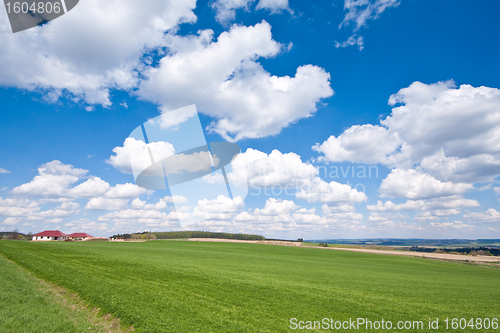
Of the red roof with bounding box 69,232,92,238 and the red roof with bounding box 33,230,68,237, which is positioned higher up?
the red roof with bounding box 33,230,68,237

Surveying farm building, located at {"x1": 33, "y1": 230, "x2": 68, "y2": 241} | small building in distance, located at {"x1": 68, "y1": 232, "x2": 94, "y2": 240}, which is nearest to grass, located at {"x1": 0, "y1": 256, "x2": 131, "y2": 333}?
small building in distance, located at {"x1": 68, "y1": 232, "x2": 94, "y2": 240}

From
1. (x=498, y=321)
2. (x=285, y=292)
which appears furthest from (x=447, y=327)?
(x=285, y=292)

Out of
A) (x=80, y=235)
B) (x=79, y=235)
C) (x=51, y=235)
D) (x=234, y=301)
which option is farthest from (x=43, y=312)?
(x=79, y=235)

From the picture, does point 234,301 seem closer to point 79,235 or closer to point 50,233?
point 79,235

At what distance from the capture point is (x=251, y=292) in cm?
1606

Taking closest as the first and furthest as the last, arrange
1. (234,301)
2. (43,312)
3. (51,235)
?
1. (43,312)
2. (234,301)
3. (51,235)

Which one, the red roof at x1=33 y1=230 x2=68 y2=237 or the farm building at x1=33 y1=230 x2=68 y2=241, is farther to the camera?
the red roof at x1=33 y1=230 x2=68 y2=237

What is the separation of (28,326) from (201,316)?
6.58m

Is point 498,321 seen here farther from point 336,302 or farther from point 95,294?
point 95,294

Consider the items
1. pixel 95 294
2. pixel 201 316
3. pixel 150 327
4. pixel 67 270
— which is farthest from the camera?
pixel 67 270

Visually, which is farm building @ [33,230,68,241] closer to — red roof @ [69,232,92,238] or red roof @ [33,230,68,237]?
red roof @ [33,230,68,237]

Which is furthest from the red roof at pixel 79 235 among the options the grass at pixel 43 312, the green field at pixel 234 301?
the grass at pixel 43 312

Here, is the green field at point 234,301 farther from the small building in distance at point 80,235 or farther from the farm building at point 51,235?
the farm building at point 51,235

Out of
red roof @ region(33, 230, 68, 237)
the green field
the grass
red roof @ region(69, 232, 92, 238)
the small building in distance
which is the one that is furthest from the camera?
red roof @ region(69, 232, 92, 238)
